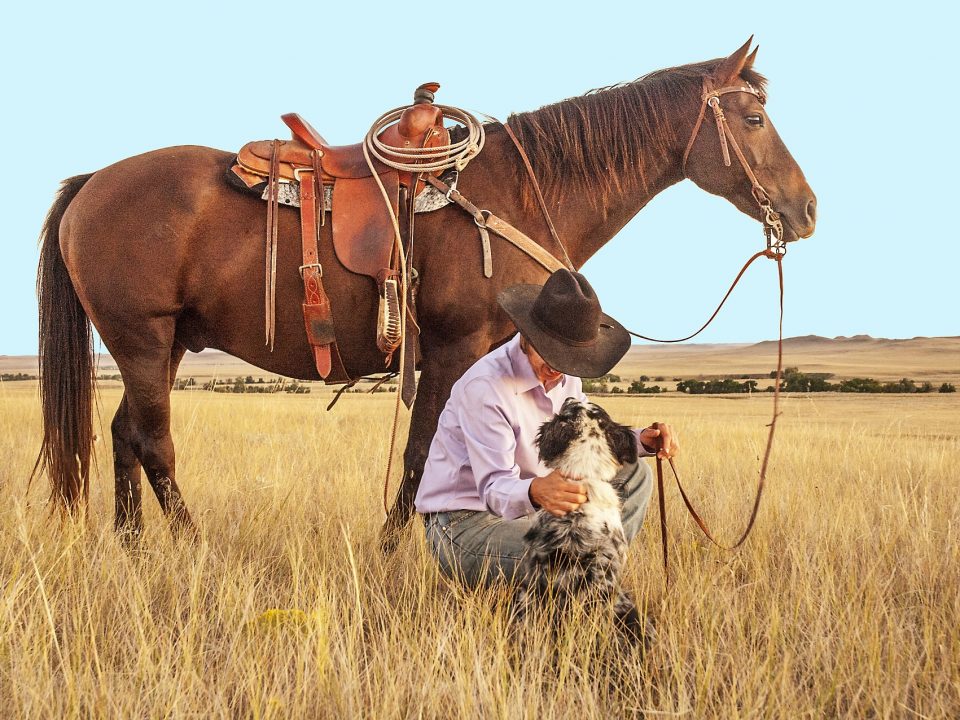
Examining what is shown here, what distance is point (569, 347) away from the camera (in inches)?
105

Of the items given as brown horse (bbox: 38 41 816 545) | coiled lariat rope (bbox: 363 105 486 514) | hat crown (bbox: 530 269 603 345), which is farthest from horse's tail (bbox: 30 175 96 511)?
hat crown (bbox: 530 269 603 345)

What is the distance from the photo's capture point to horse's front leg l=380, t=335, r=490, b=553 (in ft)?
12.5

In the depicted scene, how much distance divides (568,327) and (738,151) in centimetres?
213

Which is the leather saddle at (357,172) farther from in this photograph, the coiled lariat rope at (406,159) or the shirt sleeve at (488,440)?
the shirt sleeve at (488,440)

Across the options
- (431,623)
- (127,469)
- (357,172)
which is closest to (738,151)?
(357,172)

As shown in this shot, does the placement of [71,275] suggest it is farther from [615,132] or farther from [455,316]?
[615,132]

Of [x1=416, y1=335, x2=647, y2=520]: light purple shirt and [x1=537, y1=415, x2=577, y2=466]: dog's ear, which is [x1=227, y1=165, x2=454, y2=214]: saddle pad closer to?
[x1=416, y1=335, x2=647, y2=520]: light purple shirt

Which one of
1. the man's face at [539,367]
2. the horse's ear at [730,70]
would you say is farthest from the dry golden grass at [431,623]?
the horse's ear at [730,70]

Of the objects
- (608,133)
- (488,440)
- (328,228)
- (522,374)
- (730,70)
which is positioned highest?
(730,70)

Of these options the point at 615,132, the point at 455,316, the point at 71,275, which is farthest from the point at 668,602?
the point at 71,275

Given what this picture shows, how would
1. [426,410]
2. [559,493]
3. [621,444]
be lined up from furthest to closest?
[426,410] → [621,444] → [559,493]

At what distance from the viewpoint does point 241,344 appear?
4227mm

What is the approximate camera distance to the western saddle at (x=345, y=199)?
3.92 meters

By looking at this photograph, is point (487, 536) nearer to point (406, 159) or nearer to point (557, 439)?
point (557, 439)
